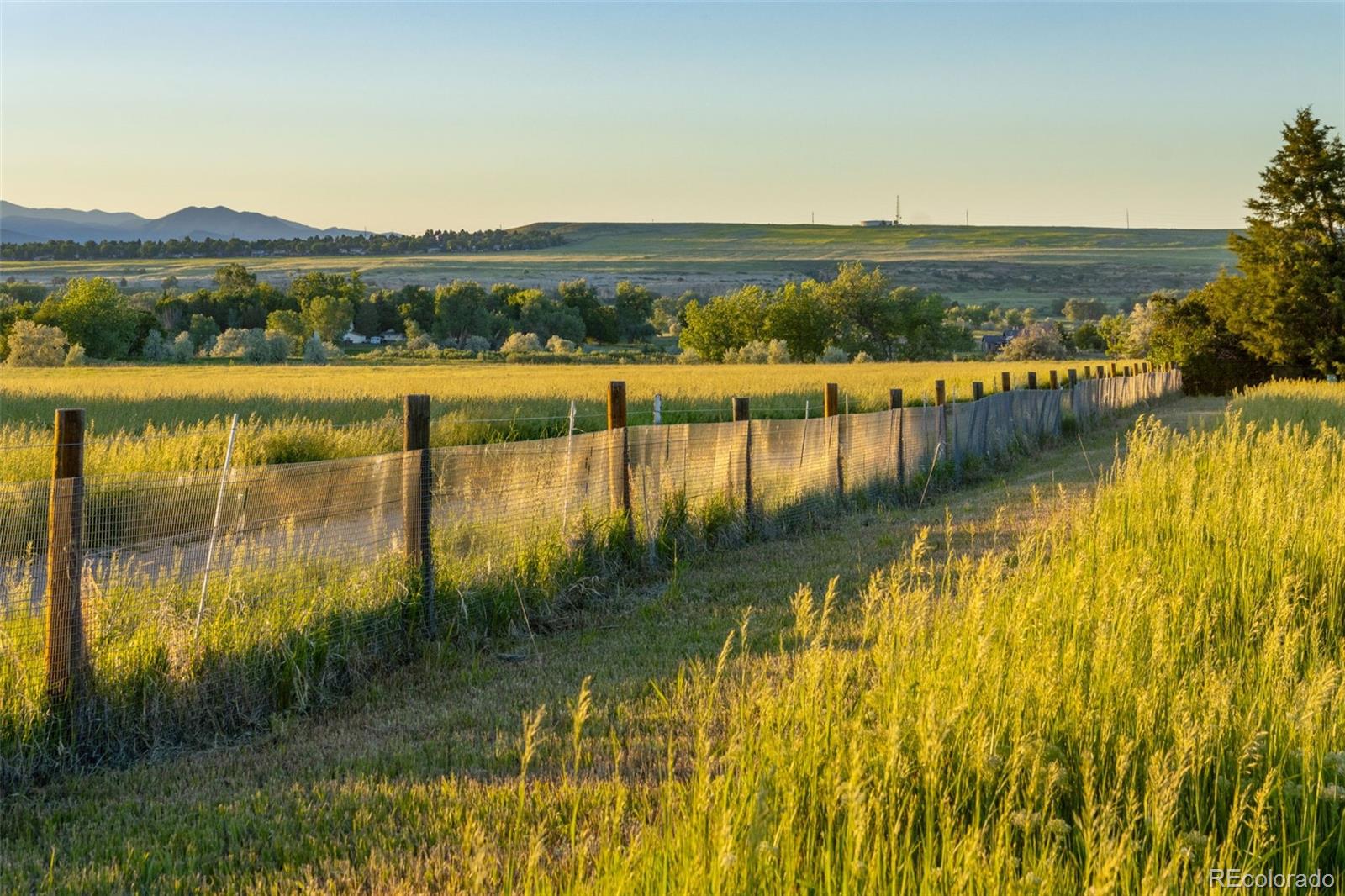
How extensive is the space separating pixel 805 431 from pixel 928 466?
419 cm

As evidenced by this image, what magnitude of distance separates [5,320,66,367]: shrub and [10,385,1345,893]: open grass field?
182ft

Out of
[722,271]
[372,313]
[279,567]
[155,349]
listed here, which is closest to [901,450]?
[279,567]

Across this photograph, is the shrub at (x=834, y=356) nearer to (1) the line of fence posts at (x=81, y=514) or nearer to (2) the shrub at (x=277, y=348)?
(2) the shrub at (x=277, y=348)

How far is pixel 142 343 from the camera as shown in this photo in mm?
74438

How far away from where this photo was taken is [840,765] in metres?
4.09

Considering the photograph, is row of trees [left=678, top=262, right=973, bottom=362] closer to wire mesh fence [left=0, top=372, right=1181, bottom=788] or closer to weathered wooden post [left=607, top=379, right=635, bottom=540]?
weathered wooden post [left=607, top=379, right=635, bottom=540]

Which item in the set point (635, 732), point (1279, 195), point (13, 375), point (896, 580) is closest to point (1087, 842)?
point (896, 580)

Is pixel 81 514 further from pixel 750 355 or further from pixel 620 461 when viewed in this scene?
pixel 750 355

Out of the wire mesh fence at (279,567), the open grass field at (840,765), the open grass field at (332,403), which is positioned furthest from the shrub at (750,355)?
the open grass field at (840,765)

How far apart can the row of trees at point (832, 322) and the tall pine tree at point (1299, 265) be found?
33.6 metres

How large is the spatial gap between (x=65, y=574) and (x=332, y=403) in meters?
20.2

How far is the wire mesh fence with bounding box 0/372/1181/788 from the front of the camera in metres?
6.13

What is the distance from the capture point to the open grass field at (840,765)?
136 inches

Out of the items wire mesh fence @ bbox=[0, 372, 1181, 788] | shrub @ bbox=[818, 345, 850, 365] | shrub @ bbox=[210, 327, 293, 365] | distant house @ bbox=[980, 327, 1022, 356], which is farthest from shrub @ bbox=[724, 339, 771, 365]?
wire mesh fence @ bbox=[0, 372, 1181, 788]
